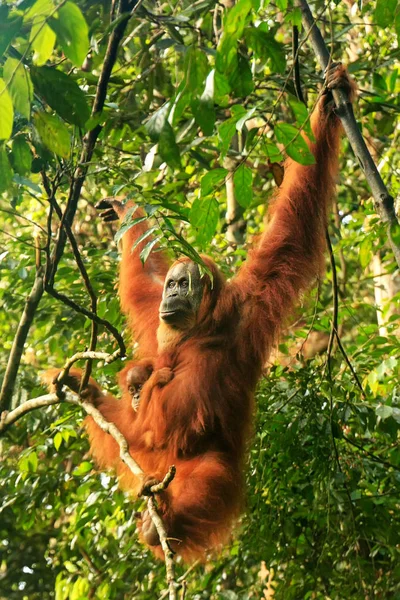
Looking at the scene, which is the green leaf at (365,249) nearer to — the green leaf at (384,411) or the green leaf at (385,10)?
the green leaf at (384,411)

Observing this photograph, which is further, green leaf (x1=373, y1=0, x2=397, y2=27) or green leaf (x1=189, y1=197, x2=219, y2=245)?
green leaf (x1=189, y1=197, x2=219, y2=245)

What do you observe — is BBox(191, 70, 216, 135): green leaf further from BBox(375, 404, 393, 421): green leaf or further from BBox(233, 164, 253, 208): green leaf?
BBox(375, 404, 393, 421): green leaf

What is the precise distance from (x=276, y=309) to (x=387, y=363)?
0.67 meters

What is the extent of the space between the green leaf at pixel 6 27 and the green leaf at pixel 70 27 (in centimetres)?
10

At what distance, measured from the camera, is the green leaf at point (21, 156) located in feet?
8.53

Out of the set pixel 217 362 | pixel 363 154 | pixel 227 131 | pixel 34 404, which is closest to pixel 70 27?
pixel 227 131

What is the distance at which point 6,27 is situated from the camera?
181 cm

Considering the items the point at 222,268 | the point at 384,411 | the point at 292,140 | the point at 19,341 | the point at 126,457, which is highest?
the point at 222,268

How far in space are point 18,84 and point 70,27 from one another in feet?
0.70

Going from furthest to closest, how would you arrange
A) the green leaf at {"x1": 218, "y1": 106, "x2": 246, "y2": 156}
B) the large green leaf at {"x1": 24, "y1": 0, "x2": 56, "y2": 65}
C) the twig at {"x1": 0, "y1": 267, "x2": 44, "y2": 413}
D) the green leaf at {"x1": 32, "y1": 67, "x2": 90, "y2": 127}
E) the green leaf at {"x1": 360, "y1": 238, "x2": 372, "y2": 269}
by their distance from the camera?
the green leaf at {"x1": 360, "y1": 238, "x2": 372, "y2": 269}, the twig at {"x1": 0, "y1": 267, "x2": 44, "y2": 413}, the green leaf at {"x1": 218, "y1": 106, "x2": 246, "y2": 156}, the green leaf at {"x1": 32, "y1": 67, "x2": 90, "y2": 127}, the large green leaf at {"x1": 24, "y1": 0, "x2": 56, "y2": 65}

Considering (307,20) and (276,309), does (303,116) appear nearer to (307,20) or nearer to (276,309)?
(307,20)

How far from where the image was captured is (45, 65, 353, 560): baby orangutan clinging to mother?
4066 mm

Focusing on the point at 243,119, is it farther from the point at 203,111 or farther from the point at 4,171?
the point at 4,171

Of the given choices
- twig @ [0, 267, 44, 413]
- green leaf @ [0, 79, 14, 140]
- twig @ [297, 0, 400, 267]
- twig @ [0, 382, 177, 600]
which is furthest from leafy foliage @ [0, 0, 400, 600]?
twig @ [0, 382, 177, 600]
